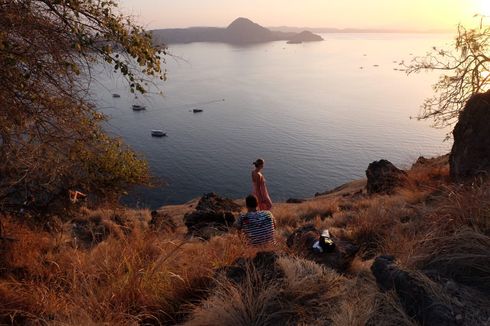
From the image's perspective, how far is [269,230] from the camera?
8297 millimetres

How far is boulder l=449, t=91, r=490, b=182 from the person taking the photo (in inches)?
494

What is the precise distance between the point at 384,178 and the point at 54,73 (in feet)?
57.6

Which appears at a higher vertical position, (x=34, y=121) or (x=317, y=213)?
(x=34, y=121)

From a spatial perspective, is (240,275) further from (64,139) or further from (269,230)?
(64,139)

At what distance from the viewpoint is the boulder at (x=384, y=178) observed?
18.5 metres

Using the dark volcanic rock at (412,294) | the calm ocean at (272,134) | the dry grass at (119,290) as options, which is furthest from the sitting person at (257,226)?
the calm ocean at (272,134)

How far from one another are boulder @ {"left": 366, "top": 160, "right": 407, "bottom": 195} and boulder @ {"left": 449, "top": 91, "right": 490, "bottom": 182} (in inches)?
151

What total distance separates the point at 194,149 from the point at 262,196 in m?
63.0

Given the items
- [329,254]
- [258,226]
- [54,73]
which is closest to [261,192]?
[258,226]

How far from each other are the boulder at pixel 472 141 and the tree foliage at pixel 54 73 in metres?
9.94

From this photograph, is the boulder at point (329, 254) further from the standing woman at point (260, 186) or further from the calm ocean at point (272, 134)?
the calm ocean at point (272, 134)

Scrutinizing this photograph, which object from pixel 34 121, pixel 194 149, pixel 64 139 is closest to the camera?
pixel 34 121

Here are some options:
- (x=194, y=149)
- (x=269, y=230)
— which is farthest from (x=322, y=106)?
(x=269, y=230)

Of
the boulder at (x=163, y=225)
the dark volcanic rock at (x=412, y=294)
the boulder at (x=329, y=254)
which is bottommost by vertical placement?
the boulder at (x=163, y=225)
